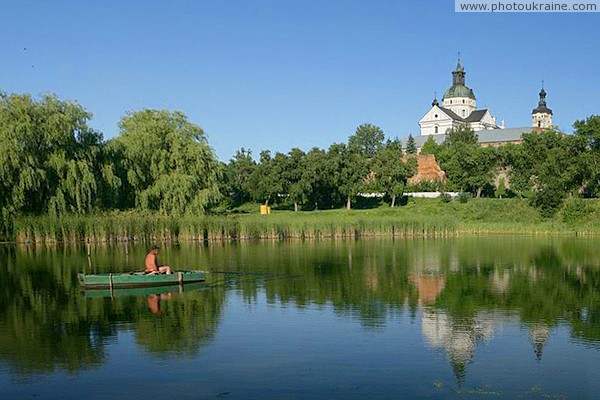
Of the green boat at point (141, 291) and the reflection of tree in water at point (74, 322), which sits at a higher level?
the green boat at point (141, 291)

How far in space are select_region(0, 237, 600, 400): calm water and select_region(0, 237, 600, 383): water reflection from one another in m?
0.07

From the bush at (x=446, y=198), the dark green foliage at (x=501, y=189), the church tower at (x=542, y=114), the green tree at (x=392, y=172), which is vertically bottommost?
the bush at (x=446, y=198)

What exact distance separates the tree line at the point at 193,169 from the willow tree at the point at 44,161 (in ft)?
0.23

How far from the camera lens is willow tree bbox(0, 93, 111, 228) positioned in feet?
129

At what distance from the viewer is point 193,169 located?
48594 millimetres

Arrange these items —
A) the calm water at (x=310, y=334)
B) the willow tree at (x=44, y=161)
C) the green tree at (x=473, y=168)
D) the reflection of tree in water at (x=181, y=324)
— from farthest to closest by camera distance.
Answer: the green tree at (x=473, y=168) → the willow tree at (x=44, y=161) → the reflection of tree in water at (x=181, y=324) → the calm water at (x=310, y=334)

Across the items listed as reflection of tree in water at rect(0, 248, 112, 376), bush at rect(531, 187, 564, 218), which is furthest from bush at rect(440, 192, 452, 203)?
reflection of tree in water at rect(0, 248, 112, 376)

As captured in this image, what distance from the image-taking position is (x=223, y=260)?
30.8 meters

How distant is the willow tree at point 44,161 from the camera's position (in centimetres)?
3925

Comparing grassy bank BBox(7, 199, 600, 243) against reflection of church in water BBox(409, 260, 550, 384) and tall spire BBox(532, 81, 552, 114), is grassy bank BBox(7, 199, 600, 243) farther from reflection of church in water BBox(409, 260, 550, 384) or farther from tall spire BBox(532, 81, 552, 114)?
tall spire BBox(532, 81, 552, 114)

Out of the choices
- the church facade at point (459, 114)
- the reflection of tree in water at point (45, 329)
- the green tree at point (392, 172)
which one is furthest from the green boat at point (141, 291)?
the church facade at point (459, 114)

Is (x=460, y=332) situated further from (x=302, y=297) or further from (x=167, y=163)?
(x=167, y=163)

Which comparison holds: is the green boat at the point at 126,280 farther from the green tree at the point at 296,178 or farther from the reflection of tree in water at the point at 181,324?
the green tree at the point at 296,178

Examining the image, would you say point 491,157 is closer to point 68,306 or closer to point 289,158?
point 289,158
